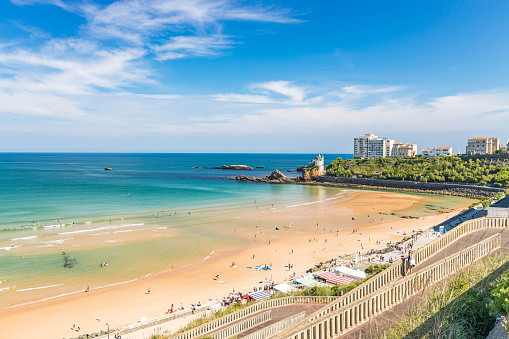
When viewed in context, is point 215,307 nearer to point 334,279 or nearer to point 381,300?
point 334,279

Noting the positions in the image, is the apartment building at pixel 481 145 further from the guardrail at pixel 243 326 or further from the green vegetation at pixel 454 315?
the green vegetation at pixel 454 315

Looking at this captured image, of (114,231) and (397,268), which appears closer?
(397,268)

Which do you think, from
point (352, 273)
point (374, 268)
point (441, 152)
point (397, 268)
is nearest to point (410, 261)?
point (397, 268)

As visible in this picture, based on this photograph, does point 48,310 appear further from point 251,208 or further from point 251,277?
point 251,208

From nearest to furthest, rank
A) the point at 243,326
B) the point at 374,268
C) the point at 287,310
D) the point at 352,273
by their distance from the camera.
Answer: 1. the point at 243,326
2. the point at 287,310
3. the point at 352,273
4. the point at 374,268

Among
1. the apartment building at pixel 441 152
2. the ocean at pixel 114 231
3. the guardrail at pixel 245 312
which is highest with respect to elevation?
the apartment building at pixel 441 152

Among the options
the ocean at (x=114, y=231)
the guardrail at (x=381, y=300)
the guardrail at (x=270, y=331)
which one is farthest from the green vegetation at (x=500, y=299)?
the ocean at (x=114, y=231)

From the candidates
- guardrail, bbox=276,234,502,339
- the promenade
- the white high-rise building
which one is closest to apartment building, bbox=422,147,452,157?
the white high-rise building
